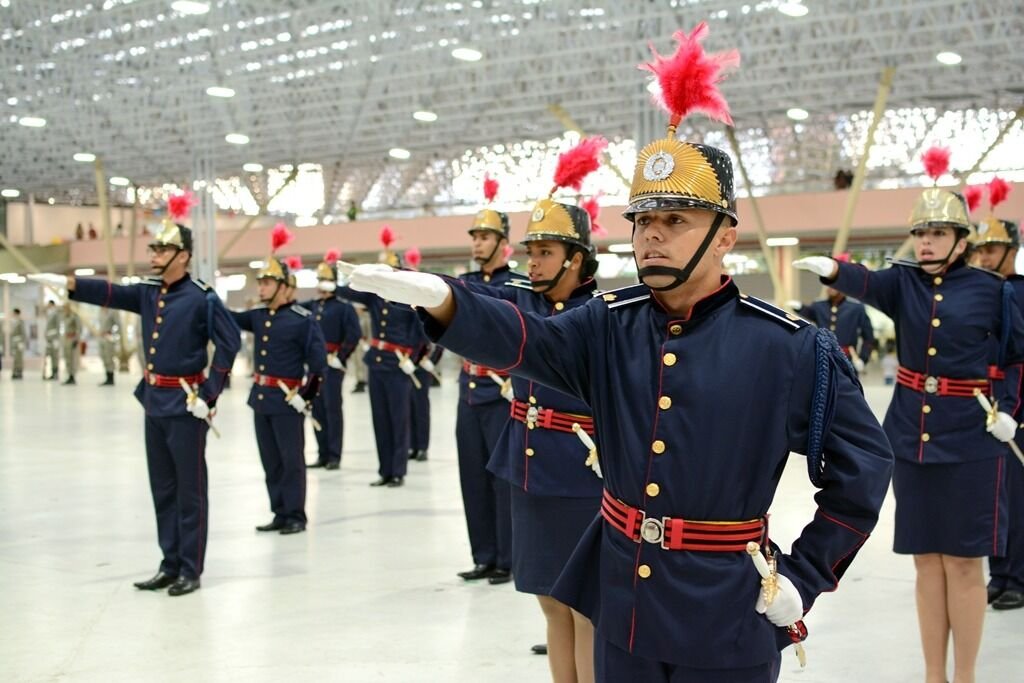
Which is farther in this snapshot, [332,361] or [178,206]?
[332,361]

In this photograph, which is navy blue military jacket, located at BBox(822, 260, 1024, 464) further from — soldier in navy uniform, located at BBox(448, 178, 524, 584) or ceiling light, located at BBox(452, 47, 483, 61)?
ceiling light, located at BBox(452, 47, 483, 61)

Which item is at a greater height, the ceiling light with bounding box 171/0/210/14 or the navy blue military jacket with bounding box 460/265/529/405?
the ceiling light with bounding box 171/0/210/14

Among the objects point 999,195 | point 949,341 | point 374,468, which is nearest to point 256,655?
point 949,341

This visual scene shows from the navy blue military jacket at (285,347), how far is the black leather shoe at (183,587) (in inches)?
85.6

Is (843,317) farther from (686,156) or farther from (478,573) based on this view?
(686,156)

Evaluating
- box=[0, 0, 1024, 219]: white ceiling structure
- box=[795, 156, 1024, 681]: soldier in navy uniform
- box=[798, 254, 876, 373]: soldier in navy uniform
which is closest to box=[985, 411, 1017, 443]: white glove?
box=[795, 156, 1024, 681]: soldier in navy uniform

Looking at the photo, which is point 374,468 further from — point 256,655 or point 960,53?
point 960,53

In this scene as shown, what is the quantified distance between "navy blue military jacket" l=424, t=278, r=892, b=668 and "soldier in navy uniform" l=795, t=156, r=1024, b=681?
1.96m

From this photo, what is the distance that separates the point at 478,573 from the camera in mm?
6445

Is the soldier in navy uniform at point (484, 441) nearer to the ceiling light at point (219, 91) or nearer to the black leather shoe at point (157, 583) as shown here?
the black leather shoe at point (157, 583)

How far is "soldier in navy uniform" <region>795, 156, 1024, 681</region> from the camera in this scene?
433cm

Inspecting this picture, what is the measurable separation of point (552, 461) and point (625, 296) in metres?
1.55

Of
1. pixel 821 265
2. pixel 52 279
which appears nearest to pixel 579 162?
pixel 821 265

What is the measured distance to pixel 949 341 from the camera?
451 centimetres
